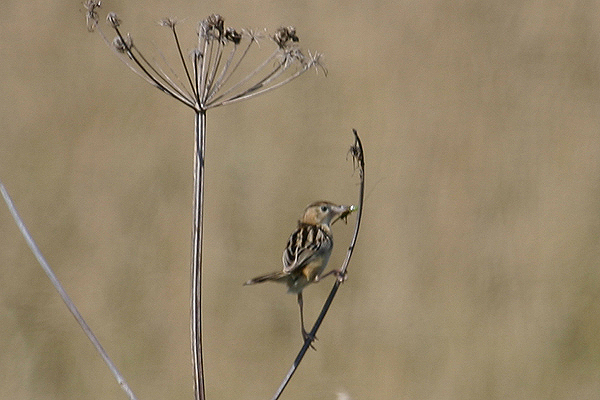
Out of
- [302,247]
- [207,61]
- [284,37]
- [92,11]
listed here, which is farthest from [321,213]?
[92,11]

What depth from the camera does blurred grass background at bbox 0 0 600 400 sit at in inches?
260

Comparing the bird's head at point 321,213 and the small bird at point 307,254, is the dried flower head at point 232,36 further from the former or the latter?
the bird's head at point 321,213

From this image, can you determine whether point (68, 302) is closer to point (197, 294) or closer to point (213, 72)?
point (197, 294)

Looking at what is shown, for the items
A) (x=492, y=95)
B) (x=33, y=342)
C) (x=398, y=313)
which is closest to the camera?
(x=33, y=342)

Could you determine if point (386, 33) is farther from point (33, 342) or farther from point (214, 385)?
point (33, 342)

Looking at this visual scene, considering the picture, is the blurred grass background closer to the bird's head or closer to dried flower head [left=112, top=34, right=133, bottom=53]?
the bird's head

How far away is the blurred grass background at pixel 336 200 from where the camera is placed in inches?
260

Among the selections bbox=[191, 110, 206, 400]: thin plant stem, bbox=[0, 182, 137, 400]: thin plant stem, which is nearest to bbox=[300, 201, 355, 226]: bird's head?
bbox=[191, 110, 206, 400]: thin plant stem

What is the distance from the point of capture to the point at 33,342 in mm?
6395

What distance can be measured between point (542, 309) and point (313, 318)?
1763 millimetres

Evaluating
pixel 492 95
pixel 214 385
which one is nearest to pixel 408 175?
pixel 492 95

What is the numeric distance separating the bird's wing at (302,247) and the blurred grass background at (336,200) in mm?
3046

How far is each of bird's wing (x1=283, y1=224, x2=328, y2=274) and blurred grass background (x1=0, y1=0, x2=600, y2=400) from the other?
305cm

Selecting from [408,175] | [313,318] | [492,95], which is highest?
[492,95]
